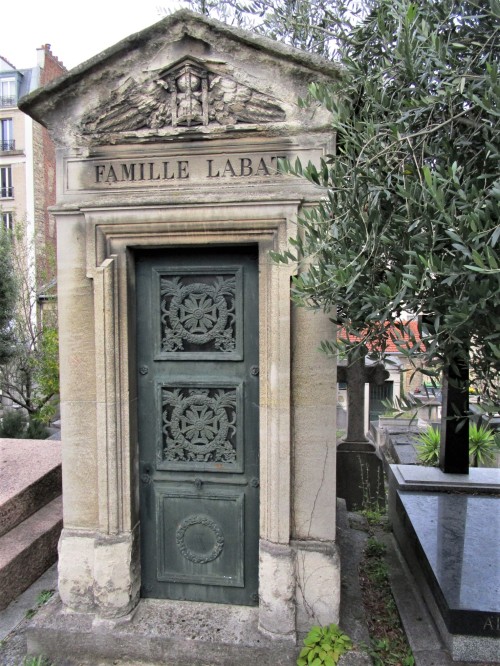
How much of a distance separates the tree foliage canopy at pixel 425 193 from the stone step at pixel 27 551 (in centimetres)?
326

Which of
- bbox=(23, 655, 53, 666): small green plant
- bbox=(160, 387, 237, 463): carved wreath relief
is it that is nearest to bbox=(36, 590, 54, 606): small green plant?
bbox=(23, 655, 53, 666): small green plant

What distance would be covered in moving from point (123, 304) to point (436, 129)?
2198 millimetres

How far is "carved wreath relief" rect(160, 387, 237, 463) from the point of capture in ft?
11.2

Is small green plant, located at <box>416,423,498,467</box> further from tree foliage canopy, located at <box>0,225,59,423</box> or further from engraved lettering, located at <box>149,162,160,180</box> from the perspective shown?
tree foliage canopy, located at <box>0,225,59,423</box>

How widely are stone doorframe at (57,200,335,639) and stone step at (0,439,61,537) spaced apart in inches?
45.3

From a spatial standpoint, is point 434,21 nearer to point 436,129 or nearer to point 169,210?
point 436,129

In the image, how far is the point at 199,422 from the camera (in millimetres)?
3439

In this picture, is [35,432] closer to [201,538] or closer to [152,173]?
[201,538]

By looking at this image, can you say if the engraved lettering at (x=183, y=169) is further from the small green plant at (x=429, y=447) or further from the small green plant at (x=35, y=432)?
the small green plant at (x=35, y=432)

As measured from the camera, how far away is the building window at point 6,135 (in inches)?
1138

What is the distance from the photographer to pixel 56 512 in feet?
15.1

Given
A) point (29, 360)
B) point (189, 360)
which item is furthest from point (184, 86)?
point (29, 360)

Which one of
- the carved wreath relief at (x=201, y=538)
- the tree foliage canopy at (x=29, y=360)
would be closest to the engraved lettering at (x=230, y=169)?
the carved wreath relief at (x=201, y=538)

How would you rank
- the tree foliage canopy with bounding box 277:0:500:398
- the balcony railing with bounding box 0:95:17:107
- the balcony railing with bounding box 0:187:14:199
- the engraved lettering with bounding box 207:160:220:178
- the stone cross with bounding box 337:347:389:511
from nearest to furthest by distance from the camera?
the tree foliage canopy with bounding box 277:0:500:398, the engraved lettering with bounding box 207:160:220:178, the stone cross with bounding box 337:347:389:511, the balcony railing with bounding box 0:187:14:199, the balcony railing with bounding box 0:95:17:107
